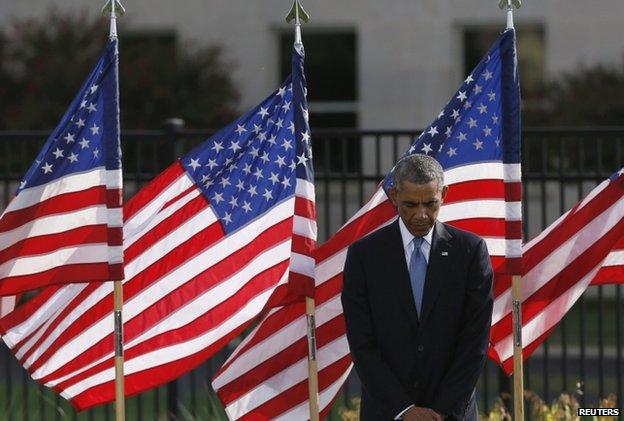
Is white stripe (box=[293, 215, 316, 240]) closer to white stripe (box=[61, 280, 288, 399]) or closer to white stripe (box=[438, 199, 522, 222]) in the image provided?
white stripe (box=[61, 280, 288, 399])

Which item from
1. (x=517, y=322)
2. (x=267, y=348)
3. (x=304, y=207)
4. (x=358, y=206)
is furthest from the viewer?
(x=358, y=206)

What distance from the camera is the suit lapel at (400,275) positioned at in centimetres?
575

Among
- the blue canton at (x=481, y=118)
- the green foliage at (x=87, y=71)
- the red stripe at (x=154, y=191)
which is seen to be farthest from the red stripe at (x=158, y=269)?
the green foliage at (x=87, y=71)

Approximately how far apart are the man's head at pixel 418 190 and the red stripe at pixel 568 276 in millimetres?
1643

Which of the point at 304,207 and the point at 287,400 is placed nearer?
the point at 304,207

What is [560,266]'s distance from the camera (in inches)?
284

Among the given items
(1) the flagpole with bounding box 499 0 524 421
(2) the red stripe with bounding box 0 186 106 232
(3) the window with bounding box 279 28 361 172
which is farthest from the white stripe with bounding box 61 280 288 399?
(3) the window with bounding box 279 28 361 172

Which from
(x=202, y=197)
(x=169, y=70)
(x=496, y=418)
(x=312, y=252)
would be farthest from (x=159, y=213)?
(x=169, y=70)

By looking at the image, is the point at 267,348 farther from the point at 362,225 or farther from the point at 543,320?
the point at 543,320

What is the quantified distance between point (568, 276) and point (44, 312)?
8.60 ft

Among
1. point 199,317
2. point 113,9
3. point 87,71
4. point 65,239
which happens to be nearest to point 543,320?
point 199,317

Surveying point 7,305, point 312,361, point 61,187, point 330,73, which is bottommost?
point 312,361

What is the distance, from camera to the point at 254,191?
721cm

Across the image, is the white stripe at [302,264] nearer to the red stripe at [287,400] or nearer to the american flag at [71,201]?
the red stripe at [287,400]
